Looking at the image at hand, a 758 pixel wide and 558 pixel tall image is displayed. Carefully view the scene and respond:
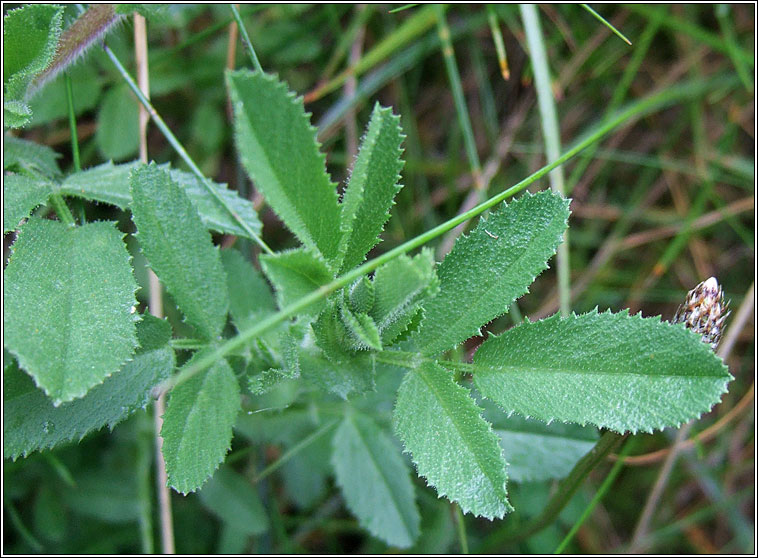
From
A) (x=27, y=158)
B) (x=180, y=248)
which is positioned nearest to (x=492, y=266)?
(x=180, y=248)

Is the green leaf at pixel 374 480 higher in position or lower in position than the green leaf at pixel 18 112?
lower

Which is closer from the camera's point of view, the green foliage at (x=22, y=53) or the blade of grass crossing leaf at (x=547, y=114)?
the green foliage at (x=22, y=53)

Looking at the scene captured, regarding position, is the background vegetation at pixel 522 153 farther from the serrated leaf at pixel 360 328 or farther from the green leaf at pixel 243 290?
the serrated leaf at pixel 360 328

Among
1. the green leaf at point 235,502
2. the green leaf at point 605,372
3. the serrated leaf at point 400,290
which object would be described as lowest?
the green leaf at point 235,502

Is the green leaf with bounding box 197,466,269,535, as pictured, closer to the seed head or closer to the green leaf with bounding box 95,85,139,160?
the green leaf with bounding box 95,85,139,160

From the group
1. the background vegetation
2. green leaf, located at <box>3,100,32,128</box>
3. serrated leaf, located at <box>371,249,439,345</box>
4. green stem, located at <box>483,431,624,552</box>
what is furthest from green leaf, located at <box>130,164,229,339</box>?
green stem, located at <box>483,431,624,552</box>

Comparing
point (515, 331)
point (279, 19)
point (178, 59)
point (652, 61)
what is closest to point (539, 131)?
point (652, 61)

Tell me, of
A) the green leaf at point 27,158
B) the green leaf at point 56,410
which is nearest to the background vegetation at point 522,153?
the green leaf at point 27,158

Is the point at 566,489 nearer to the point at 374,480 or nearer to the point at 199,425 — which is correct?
the point at 374,480
